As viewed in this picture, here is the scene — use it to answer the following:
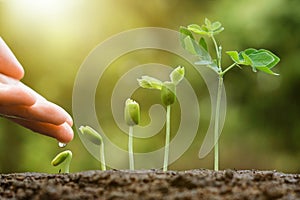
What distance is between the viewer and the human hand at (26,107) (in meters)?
0.49

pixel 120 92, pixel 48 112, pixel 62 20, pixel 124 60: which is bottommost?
pixel 48 112

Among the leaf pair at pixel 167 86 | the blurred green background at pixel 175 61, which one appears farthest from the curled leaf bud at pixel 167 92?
the blurred green background at pixel 175 61

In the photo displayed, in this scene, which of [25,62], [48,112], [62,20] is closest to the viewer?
[48,112]

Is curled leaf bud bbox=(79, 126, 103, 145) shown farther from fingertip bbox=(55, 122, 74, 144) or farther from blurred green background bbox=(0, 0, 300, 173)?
blurred green background bbox=(0, 0, 300, 173)

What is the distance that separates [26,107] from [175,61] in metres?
1.73

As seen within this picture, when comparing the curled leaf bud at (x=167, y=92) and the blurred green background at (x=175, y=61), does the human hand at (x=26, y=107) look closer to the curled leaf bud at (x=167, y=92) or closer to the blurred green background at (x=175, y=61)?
the curled leaf bud at (x=167, y=92)

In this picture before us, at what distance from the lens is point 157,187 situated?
0.40 meters

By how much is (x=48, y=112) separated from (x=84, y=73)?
65.5 inches

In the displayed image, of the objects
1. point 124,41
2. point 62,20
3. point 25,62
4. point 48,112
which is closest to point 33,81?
point 25,62

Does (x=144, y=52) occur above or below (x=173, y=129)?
above

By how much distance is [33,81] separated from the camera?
240 centimetres

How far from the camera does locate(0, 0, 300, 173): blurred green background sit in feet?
7.06

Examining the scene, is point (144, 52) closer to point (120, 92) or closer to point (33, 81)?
point (120, 92)

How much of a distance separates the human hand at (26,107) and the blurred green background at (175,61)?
1.58 meters
